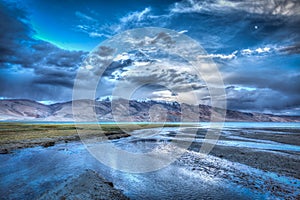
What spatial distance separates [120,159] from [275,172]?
1695cm

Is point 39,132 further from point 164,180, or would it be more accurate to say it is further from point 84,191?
point 84,191

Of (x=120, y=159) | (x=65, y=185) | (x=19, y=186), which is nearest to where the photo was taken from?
(x=65, y=185)

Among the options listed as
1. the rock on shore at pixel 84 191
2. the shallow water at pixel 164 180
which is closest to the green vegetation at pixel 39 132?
the shallow water at pixel 164 180

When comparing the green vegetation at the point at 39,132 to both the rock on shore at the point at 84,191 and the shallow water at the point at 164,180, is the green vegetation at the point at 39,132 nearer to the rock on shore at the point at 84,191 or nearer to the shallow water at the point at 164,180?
the shallow water at the point at 164,180

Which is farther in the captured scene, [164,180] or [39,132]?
[39,132]

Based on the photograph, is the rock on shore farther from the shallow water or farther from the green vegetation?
the green vegetation

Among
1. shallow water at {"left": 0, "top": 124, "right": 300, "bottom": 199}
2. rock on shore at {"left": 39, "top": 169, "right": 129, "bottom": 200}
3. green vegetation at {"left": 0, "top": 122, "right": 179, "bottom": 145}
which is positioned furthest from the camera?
green vegetation at {"left": 0, "top": 122, "right": 179, "bottom": 145}

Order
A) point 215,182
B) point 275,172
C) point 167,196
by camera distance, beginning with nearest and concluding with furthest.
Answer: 1. point 167,196
2. point 215,182
3. point 275,172

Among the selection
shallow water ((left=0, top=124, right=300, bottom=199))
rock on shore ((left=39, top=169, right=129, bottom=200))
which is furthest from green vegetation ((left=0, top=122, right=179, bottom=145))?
rock on shore ((left=39, top=169, right=129, bottom=200))

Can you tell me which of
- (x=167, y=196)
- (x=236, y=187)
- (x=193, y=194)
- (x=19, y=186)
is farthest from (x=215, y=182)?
(x=19, y=186)

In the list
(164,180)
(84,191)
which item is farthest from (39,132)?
(84,191)

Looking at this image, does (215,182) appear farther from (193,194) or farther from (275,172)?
(275,172)

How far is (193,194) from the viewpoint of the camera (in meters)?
12.6

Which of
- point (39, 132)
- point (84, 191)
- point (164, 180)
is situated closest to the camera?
point (84, 191)
